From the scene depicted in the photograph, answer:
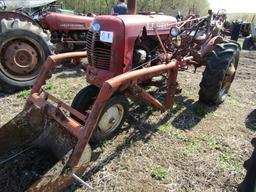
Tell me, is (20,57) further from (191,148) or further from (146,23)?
(191,148)

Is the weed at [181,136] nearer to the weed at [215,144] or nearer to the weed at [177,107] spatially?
the weed at [215,144]

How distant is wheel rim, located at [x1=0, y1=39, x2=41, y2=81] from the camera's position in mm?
4586

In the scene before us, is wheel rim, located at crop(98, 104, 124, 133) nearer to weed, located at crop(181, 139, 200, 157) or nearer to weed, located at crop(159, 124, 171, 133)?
weed, located at crop(159, 124, 171, 133)

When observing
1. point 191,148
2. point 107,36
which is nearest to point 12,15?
point 107,36

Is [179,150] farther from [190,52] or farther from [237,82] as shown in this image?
[237,82]

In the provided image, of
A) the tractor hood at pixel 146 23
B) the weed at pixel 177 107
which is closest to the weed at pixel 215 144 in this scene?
the weed at pixel 177 107

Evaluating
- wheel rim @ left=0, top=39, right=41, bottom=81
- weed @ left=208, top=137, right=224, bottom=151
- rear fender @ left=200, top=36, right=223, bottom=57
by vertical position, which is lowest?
weed @ left=208, top=137, right=224, bottom=151

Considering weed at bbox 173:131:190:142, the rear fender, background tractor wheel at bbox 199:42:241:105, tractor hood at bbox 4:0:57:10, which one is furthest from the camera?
tractor hood at bbox 4:0:57:10

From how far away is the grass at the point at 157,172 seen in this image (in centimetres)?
280

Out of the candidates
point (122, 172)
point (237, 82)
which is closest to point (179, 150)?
point (122, 172)

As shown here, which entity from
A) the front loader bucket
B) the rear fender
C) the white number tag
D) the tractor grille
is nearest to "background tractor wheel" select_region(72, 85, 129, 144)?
the tractor grille

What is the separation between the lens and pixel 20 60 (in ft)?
15.4

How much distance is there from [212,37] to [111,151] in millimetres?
2826

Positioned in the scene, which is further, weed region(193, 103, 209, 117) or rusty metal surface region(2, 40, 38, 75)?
rusty metal surface region(2, 40, 38, 75)
